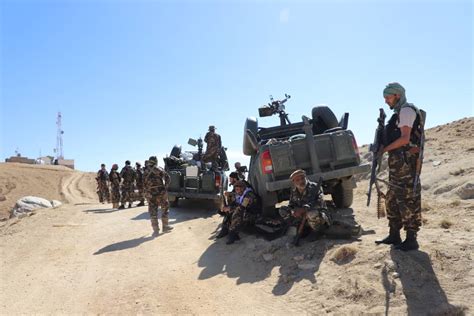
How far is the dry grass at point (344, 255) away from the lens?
190 inches

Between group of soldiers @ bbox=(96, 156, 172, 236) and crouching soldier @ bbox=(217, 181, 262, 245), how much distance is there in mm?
2325

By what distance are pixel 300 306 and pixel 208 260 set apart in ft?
7.53

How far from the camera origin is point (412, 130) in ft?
15.0

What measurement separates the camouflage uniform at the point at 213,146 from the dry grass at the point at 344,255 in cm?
739

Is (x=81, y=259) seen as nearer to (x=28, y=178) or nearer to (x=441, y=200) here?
(x=441, y=200)

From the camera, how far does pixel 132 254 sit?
276 inches

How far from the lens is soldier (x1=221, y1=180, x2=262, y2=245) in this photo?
22.7ft

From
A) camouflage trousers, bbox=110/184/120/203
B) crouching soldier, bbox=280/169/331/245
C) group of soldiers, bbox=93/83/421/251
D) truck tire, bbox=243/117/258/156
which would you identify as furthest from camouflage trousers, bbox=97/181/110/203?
crouching soldier, bbox=280/169/331/245

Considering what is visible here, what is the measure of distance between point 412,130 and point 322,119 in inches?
143

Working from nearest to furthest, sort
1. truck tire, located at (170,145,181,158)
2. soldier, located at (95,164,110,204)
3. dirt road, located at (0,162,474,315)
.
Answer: dirt road, located at (0,162,474,315), truck tire, located at (170,145,181,158), soldier, located at (95,164,110,204)

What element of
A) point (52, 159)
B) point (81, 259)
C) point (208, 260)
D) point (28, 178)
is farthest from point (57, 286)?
point (52, 159)

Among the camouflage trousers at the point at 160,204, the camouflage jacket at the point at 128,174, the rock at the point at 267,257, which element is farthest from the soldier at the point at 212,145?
the rock at the point at 267,257

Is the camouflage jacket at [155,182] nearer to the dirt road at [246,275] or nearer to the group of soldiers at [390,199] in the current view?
the group of soldiers at [390,199]

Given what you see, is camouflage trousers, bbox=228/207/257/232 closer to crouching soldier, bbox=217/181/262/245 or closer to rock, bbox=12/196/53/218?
crouching soldier, bbox=217/181/262/245
